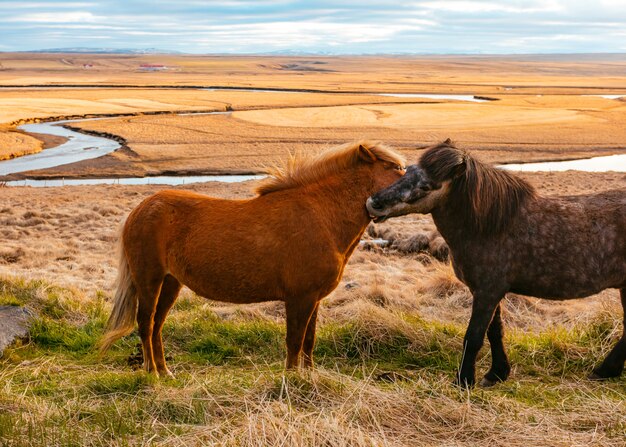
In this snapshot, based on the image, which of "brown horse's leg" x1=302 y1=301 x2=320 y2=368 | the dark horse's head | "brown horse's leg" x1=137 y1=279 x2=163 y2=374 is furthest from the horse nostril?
"brown horse's leg" x1=137 y1=279 x2=163 y2=374

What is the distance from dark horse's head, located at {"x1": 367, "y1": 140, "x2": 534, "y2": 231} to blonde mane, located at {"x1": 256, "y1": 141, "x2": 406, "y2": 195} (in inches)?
15.9

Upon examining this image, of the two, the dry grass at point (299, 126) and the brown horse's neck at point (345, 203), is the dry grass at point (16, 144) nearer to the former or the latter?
the dry grass at point (299, 126)

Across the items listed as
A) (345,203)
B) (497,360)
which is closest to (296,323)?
(345,203)

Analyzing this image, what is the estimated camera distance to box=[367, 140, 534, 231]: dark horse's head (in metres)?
5.20

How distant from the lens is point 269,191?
5.70 m

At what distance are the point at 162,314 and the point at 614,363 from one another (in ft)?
13.5

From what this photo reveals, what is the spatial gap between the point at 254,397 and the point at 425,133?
39.1 m

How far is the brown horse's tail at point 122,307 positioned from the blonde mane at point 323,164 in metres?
1.51

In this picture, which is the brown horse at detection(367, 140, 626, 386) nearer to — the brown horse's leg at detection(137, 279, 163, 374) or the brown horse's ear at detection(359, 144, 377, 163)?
the brown horse's ear at detection(359, 144, 377, 163)

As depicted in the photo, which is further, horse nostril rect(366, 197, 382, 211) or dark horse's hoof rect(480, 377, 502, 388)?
dark horse's hoof rect(480, 377, 502, 388)

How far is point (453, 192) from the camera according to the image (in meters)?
5.32

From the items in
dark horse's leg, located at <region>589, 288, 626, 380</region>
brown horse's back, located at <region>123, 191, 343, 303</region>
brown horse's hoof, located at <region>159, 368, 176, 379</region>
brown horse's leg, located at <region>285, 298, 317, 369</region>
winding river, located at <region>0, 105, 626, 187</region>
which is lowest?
winding river, located at <region>0, 105, 626, 187</region>

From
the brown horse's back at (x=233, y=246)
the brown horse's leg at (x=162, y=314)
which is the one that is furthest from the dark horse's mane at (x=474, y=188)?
the brown horse's leg at (x=162, y=314)

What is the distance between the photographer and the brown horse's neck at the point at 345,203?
541cm
